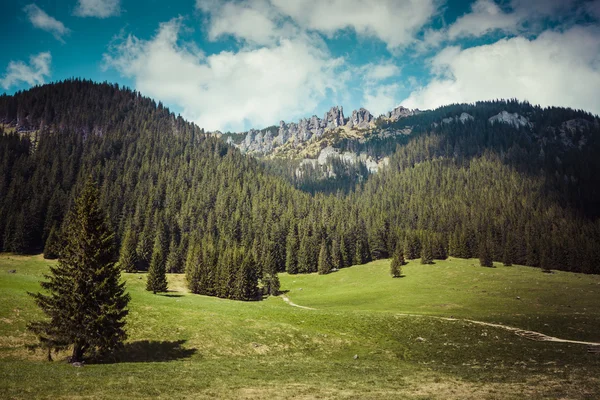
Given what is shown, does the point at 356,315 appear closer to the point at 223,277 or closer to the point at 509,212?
the point at 223,277

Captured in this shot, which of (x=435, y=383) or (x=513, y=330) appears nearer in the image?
(x=435, y=383)

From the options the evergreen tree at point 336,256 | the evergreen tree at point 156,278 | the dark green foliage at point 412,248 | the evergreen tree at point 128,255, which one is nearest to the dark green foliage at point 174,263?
the evergreen tree at point 128,255

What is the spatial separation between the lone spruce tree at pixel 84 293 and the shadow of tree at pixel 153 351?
8.27 ft

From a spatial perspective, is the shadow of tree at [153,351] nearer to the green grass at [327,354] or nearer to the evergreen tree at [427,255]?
the green grass at [327,354]

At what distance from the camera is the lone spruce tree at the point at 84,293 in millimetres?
23984

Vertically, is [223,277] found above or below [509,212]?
below

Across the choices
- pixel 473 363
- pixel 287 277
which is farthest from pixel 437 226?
pixel 473 363

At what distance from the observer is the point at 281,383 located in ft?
68.0

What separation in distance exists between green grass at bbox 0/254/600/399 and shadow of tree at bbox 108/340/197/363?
3.7 inches

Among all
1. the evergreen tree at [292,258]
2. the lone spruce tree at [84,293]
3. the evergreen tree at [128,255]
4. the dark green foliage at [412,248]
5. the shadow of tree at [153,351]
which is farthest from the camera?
the dark green foliage at [412,248]

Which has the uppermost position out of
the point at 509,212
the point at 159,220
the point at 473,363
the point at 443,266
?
the point at 509,212

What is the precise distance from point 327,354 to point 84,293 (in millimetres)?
23808

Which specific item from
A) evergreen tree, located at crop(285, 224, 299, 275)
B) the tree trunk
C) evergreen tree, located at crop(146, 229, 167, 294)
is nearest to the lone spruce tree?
the tree trunk

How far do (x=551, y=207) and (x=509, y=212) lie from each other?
27629mm
